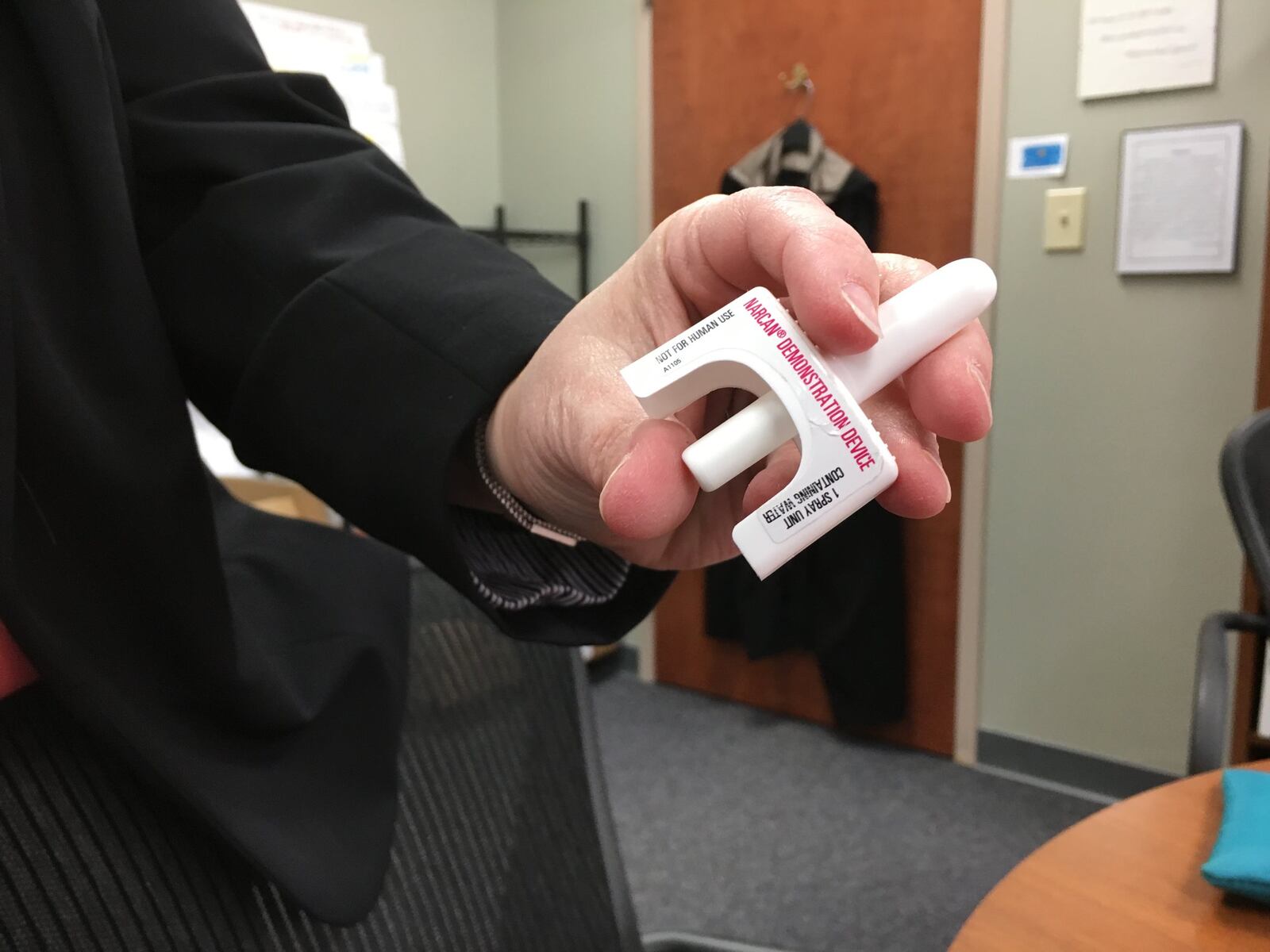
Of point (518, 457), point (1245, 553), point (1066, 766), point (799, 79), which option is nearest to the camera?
point (518, 457)

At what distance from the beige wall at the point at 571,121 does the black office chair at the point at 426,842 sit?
6.30 feet

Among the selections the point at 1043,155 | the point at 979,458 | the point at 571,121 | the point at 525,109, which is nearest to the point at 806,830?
the point at 979,458

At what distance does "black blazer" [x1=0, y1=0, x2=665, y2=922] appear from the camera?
39 centimetres

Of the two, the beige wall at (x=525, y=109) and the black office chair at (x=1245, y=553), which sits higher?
the beige wall at (x=525, y=109)

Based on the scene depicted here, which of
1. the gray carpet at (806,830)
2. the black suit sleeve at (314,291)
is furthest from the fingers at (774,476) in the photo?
the gray carpet at (806,830)

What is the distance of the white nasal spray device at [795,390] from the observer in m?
0.33

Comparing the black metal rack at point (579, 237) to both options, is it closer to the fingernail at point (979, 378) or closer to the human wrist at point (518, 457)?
the human wrist at point (518, 457)

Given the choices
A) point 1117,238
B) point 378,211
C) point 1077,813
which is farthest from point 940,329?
point 1077,813

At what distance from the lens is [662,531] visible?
1.11ft

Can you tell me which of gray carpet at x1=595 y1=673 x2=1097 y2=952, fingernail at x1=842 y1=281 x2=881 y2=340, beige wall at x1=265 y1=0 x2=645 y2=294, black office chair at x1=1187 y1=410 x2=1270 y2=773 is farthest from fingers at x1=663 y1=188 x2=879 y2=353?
beige wall at x1=265 y1=0 x2=645 y2=294

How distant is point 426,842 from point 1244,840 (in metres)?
0.54

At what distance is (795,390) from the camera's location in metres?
0.34

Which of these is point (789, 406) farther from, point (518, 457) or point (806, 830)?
point (806, 830)

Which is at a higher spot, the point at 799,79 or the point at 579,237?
the point at 799,79
